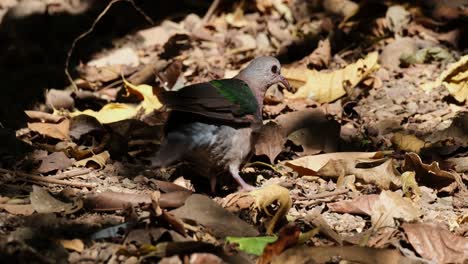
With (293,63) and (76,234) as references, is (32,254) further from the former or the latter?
(293,63)

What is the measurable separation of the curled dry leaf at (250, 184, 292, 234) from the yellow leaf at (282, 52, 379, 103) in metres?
2.04

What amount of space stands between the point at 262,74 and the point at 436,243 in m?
2.06

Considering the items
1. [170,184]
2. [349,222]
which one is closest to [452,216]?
[349,222]

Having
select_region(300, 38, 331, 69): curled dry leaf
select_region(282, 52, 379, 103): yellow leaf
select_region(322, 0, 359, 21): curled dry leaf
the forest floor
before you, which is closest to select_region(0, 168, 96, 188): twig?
the forest floor

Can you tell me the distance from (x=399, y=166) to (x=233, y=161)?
1.09 m

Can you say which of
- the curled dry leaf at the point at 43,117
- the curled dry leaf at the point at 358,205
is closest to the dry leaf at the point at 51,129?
the curled dry leaf at the point at 43,117

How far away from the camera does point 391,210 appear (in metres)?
4.37

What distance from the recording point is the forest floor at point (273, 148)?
12.8ft

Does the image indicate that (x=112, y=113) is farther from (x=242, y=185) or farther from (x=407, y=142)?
(x=407, y=142)

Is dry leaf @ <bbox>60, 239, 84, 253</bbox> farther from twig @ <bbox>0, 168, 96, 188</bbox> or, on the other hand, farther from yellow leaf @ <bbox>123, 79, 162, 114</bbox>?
yellow leaf @ <bbox>123, 79, 162, 114</bbox>

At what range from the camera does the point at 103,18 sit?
7.78 m

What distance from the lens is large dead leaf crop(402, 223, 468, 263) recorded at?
3.98 metres

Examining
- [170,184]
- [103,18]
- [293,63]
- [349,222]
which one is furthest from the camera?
[103,18]

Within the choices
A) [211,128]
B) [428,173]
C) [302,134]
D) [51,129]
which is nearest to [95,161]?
[51,129]
